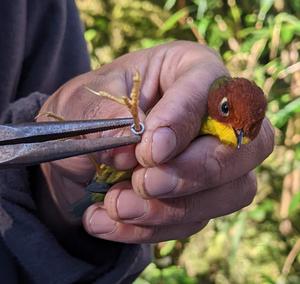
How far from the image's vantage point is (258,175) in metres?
2.19

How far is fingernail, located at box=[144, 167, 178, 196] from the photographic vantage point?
89 cm

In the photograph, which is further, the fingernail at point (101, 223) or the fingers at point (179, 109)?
→ the fingernail at point (101, 223)

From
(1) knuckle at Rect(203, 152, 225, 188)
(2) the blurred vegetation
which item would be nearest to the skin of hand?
(1) knuckle at Rect(203, 152, 225, 188)

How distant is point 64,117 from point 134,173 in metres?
0.18

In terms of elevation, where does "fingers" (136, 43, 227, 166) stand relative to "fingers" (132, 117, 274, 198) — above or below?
above

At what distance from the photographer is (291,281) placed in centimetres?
206

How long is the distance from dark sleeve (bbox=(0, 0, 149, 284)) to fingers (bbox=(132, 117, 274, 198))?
263 mm

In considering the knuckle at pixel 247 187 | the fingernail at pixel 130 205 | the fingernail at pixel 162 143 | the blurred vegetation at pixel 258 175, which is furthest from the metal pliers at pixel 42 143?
the blurred vegetation at pixel 258 175

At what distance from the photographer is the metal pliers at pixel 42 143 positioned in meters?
0.79

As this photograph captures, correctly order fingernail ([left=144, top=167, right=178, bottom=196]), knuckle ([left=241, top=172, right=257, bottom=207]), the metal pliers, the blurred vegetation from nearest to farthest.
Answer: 1. the metal pliers
2. fingernail ([left=144, top=167, right=178, bottom=196])
3. knuckle ([left=241, top=172, right=257, bottom=207])
4. the blurred vegetation

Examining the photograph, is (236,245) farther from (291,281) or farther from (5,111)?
(5,111)

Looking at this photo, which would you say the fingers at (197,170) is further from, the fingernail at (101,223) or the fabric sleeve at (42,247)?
the fabric sleeve at (42,247)

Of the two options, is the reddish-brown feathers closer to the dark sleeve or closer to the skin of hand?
the skin of hand

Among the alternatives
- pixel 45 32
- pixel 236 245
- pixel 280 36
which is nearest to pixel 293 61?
pixel 280 36
